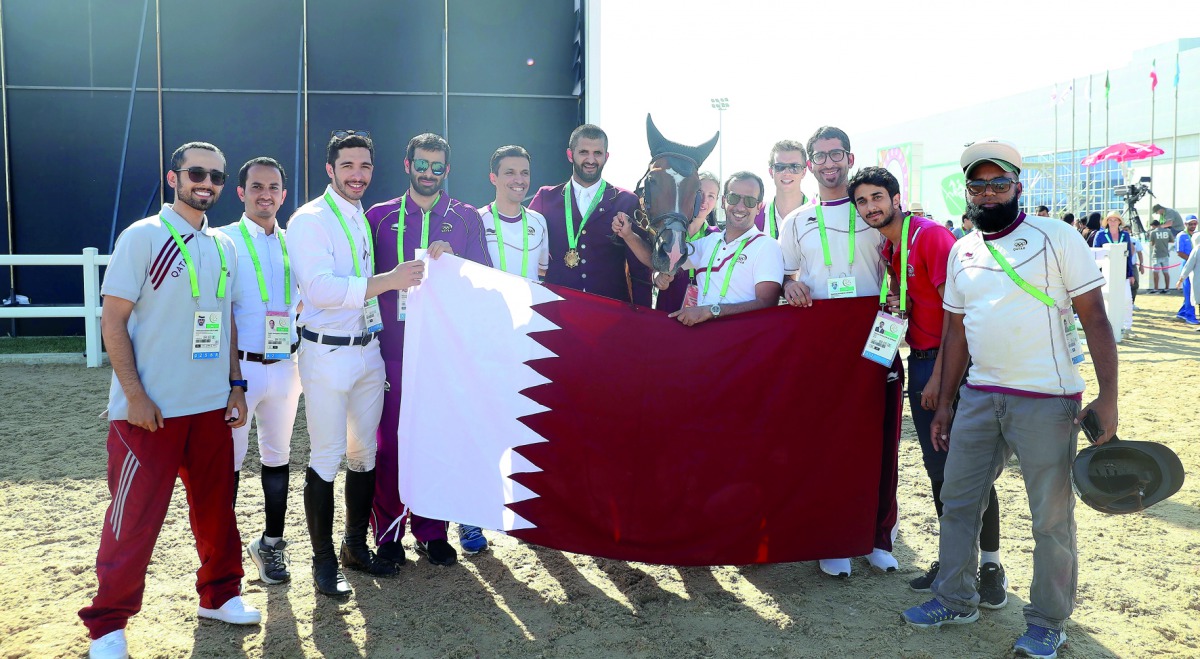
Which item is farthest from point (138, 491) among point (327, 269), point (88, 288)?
point (88, 288)

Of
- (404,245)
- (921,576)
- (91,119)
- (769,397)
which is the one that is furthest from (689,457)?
(91,119)

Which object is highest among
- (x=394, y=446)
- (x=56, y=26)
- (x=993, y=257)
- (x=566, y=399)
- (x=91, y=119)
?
(x=56, y=26)

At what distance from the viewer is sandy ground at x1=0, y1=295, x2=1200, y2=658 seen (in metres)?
3.05

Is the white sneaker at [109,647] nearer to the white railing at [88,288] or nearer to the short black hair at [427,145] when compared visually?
the short black hair at [427,145]

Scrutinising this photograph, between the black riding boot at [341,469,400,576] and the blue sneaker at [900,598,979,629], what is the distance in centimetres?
229

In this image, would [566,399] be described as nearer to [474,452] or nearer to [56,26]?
[474,452]

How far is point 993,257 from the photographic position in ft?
9.52

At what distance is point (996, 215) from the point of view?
2.91m

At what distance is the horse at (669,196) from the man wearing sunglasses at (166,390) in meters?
1.84

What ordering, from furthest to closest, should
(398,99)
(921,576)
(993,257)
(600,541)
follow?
(398,99), (921,576), (600,541), (993,257)

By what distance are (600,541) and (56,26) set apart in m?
12.2

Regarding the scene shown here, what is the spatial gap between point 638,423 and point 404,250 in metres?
1.40

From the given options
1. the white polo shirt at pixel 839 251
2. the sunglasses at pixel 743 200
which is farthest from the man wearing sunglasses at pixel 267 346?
the white polo shirt at pixel 839 251

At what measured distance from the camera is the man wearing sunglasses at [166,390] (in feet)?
9.24
